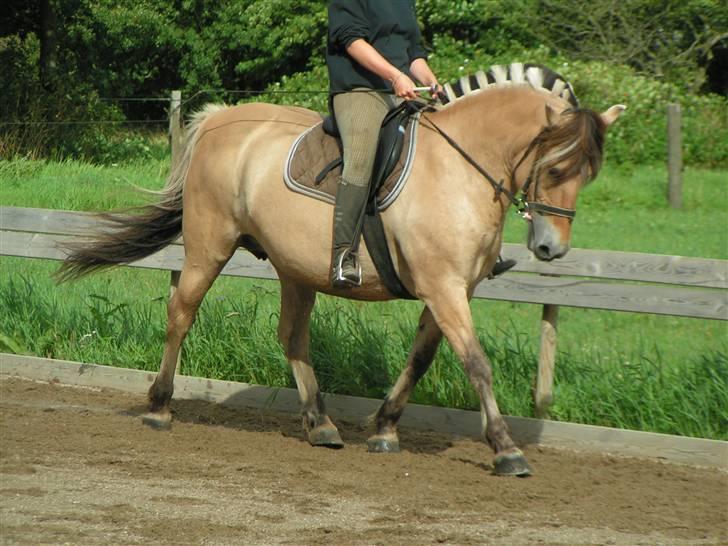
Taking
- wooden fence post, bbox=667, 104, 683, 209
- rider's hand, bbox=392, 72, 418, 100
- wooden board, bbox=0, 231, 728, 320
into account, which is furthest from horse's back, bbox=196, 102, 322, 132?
wooden fence post, bbox=667, 104, 683, 209

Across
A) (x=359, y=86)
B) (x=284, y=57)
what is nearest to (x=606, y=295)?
(x=359, y=86)

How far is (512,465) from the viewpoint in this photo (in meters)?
6.54

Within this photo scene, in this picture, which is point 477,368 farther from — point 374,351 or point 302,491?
point 374,351

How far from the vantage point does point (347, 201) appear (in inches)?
269

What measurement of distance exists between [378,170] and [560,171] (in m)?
1.08

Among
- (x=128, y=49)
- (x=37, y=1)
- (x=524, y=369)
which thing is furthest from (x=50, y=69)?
(x=524, y=369)

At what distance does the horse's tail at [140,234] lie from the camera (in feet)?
27.1

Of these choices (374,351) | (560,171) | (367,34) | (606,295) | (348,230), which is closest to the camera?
(560,171)

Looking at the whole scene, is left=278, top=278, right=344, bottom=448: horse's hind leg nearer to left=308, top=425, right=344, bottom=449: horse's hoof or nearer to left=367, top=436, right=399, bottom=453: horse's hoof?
left=308, top=425, right=344, bottom=449: horse's hoof

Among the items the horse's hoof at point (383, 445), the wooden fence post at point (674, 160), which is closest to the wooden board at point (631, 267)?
the horse's hoof at point (383, 445)

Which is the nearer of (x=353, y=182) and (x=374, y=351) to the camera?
(x=353, y=182)

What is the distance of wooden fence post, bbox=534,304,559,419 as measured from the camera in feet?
24.7

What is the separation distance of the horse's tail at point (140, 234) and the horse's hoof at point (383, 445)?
2146 millimetres

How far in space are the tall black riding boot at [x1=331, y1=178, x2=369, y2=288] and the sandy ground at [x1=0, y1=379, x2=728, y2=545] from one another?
1.08 meters
